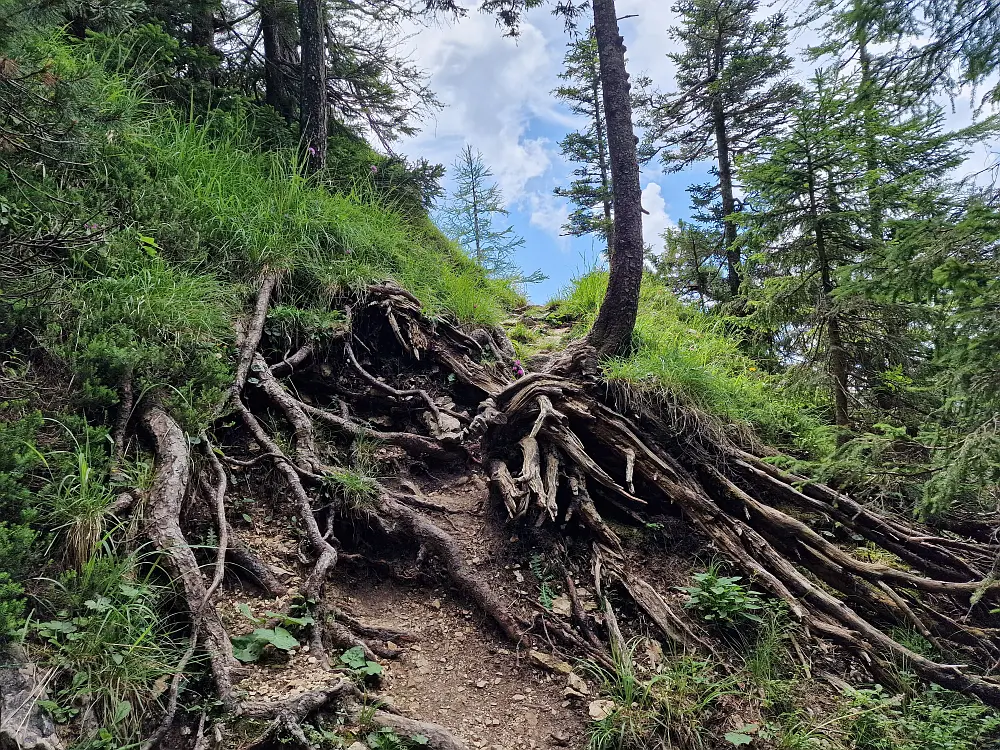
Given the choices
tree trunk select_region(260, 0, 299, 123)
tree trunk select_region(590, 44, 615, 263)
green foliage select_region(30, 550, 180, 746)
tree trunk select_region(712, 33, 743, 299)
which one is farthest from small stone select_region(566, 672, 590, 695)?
tree trunk select_region(590, 44, 615, 263)

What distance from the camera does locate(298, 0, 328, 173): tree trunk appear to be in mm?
6656

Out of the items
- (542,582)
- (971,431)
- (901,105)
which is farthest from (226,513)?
(901,105)

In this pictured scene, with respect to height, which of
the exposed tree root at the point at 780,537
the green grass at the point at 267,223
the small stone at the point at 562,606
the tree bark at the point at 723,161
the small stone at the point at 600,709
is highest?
the tree bark at the point at 723,161

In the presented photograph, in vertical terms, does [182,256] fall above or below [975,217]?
below

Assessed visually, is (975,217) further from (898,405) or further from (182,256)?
(182,256)

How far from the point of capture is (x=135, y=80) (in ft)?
17.8

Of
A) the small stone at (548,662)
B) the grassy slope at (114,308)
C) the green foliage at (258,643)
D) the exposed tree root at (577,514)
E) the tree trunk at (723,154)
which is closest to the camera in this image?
the grassy slope at (114,308)

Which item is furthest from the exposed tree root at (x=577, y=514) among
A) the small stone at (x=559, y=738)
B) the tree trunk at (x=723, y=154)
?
the tree trunk at (x=723, y=154)

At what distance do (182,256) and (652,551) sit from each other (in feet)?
15.8

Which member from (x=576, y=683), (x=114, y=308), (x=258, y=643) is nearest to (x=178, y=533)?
(x=258, y=643)

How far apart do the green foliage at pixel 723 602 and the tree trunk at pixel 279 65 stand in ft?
26.7

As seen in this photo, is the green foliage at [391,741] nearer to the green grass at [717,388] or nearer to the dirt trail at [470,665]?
the dirt trail at [470,665]

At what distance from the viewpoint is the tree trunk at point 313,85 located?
666cm

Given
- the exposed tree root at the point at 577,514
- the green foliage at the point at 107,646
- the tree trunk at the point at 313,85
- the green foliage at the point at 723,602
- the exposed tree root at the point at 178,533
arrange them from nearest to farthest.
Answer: the green foliage at the point at 107,646 → the exposed tree root at the point at 178,533 → the exposed tree root at the point at 577,514 → the green foliage at the point at 723,602 → the tree trunk at the point at 313,85
